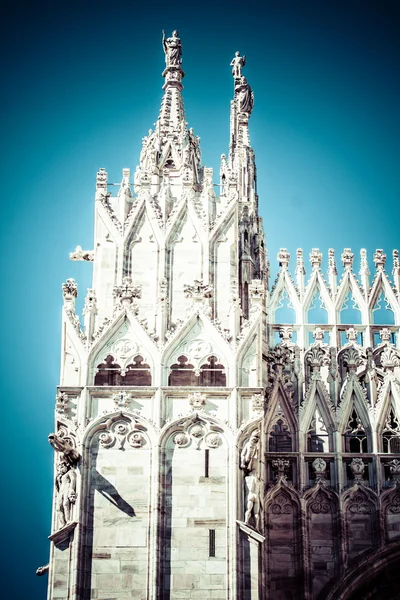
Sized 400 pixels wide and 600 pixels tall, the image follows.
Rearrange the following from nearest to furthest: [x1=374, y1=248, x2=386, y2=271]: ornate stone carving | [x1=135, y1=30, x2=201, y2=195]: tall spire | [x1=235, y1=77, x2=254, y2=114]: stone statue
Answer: [x1=135, y1=30, x2=201, y2=195]: tall spire, [x1=374, y1=248, x2=386, y2=271]: ornate stone carving, [x1=235, y1=77, x2=254, y2=114]: stone statue

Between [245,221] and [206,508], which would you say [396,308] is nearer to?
[245,221]

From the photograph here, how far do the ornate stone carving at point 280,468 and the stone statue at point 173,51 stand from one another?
9699mm

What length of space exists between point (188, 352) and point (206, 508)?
286 cm

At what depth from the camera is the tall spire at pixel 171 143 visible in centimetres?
2634

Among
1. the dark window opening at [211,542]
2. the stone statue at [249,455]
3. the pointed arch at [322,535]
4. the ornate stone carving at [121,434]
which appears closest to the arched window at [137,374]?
the ornate stone carving at [121,434]

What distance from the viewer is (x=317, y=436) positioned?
25.0m

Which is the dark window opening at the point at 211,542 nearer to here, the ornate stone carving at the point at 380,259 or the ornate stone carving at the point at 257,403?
the ornate stone carving at the point at 257,403

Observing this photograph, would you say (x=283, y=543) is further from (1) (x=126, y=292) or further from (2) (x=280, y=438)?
(1) (x=126, y=292)

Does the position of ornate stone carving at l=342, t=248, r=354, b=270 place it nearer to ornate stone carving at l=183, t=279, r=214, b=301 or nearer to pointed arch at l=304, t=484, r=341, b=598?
ornate stone carving at l=183, t=279, r=214, b=301

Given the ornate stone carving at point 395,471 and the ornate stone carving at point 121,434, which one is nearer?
the ornate stone carving at point 121,434

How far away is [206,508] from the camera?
Result: 2205 cm

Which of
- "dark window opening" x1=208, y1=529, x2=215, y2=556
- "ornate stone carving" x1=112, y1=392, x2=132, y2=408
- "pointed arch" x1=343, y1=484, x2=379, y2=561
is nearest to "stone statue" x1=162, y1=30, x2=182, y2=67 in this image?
"ornate stone carving" x1=112, y1=392, x2=132, y2=408

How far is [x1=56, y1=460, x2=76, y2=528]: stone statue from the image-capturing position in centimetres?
2208

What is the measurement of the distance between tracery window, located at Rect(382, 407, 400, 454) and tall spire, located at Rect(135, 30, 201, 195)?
5.95m
